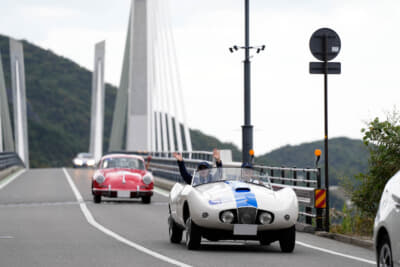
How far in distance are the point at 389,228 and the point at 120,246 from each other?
20.3 feet

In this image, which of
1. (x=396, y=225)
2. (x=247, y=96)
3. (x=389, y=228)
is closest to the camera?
(x=396, y=225)

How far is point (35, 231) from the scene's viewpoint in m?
15.5

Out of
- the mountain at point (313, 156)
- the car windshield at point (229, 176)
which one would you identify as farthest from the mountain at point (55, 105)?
the car windshield at point (229, 176)

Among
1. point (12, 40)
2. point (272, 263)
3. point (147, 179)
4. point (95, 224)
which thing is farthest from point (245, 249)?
point (12, 40)

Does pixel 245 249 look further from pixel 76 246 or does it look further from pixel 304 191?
pixel 304 191

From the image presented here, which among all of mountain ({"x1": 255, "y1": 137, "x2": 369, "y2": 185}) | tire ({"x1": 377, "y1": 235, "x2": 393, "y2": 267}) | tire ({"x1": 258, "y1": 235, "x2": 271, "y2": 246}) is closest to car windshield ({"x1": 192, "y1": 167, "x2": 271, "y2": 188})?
tire ({"x1": 258, "y1": 235, "x2": 271, "y2": 246})

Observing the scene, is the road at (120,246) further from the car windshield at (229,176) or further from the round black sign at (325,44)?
the round black sign at (325,44)

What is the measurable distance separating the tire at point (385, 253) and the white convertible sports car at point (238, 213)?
414 cm

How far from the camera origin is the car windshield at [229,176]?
13.4 meters

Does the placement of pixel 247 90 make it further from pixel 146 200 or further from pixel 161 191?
pixel 161 191

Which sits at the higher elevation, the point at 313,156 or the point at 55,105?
the point at 55,105

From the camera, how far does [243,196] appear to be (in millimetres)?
12320

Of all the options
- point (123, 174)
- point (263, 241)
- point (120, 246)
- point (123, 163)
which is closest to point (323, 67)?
point (263, 241)

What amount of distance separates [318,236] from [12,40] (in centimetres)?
6640
